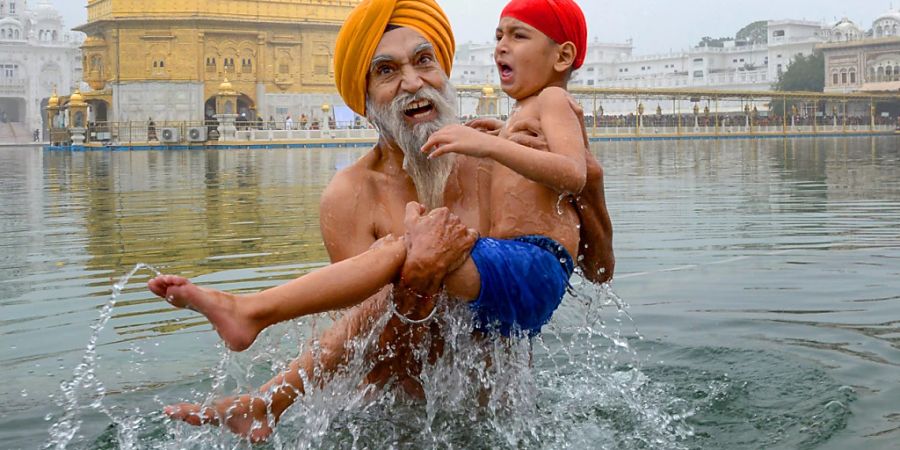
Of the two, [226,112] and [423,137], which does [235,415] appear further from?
[226,112]

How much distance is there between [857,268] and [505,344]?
3581 mm

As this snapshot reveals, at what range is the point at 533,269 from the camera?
294 cm

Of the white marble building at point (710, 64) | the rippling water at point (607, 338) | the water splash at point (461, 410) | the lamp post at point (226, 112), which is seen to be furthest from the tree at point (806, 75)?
the water splash at point (461, 410)

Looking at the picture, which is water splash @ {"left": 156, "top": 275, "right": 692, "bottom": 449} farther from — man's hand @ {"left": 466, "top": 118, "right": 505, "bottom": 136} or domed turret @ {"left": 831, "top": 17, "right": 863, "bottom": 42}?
domed turret @ {"left": 831, "top": 17, "right": 863, "bottom": 42}

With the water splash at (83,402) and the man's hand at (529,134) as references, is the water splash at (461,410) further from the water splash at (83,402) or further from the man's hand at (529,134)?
the man's hand at (529,134)

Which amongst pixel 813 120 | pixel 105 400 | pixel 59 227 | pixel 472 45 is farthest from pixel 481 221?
pixel 472 45

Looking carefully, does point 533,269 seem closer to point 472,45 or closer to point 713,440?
point 713,440

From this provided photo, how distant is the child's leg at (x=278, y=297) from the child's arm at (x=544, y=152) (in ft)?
1.12

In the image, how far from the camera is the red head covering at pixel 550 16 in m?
3.22

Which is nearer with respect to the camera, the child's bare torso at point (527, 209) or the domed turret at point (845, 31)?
the child's bare torso at point (527, 209)

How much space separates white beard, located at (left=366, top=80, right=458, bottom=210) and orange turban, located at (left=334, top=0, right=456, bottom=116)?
0.41 ft

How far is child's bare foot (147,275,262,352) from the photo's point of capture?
8.52 ft

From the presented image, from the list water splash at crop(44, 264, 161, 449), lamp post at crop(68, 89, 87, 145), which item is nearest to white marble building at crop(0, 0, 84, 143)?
lamp post at crop(68, 89, 87, 145)

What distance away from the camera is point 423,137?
3.18 m
